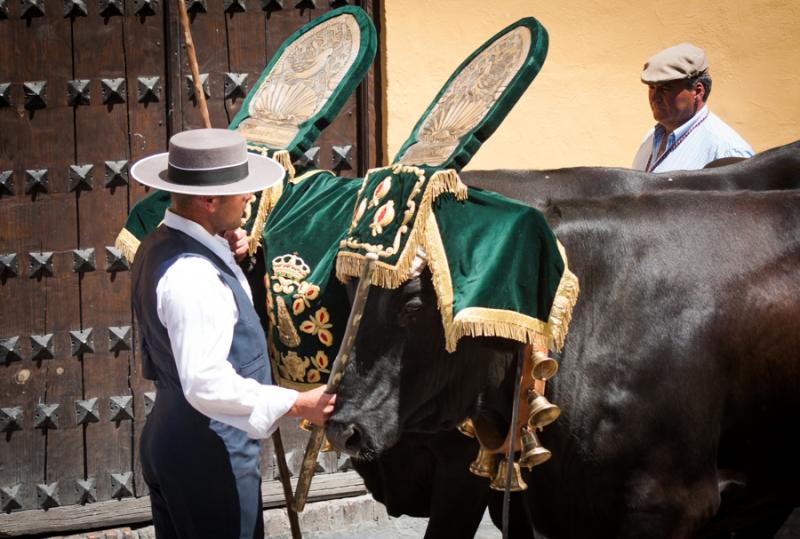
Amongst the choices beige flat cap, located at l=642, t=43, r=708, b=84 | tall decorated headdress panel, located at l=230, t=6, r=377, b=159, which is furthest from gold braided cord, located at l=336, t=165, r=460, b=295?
beige flat cap, located at l=642, t=43, r=708, b=84

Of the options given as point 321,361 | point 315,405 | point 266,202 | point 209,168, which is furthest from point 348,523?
point 209,168

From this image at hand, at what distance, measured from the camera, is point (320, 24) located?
12.9 feet

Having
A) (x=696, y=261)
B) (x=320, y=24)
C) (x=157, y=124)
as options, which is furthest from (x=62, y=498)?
(x=696, y=261)

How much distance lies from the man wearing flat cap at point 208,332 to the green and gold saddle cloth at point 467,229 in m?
0.34

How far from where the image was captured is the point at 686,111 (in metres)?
4.42

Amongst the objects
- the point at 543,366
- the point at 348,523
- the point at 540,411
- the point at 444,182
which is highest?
the point at 444,182

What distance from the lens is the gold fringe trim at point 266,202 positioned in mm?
3420

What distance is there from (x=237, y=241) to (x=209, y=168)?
717mm

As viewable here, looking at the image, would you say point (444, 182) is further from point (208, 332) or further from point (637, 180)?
point (637, 180)

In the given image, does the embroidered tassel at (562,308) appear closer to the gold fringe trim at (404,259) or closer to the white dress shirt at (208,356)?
the gold fringe trim at (404,259)

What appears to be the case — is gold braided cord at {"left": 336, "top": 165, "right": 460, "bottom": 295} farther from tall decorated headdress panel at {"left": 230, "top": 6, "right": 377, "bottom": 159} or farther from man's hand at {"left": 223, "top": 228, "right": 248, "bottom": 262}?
tall decorated headdress panel at {"left": 230, "top": 6, "right": 377, "bottom": 159}

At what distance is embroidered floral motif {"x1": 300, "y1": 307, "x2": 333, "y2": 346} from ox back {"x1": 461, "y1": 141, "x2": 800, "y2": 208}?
27.5 inches

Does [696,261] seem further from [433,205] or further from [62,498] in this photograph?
[62,498]

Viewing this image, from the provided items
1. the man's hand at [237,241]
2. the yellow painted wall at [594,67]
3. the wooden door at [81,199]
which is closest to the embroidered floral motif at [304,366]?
the man's hand at [237,241]
